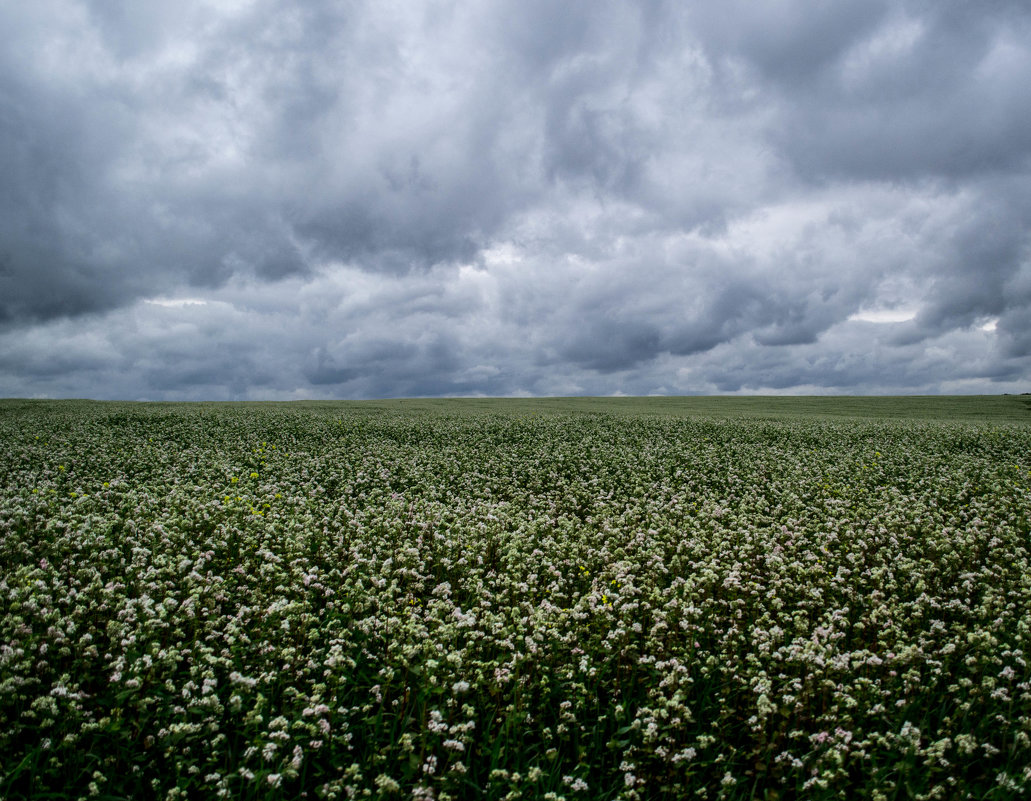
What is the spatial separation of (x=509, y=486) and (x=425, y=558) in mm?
6505

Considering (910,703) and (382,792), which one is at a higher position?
(382,792)

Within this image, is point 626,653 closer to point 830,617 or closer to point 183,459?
point 830,617

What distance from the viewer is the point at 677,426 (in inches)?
1259

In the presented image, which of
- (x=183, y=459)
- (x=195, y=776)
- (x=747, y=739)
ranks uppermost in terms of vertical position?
(x=183, y=459)

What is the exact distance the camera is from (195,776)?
4.78 m

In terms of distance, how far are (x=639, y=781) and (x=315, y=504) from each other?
Result: 9.99 metres

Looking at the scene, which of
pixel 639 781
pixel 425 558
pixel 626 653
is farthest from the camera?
pixel 425 558

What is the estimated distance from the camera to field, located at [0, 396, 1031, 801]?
4.80 metres

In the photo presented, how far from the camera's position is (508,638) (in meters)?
6.23

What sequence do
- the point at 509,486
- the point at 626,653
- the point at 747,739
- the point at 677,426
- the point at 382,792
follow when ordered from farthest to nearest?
the point at 677,426 → the point at 509,486 → the point at 626,653 → the point at 747,739 → the point at 382,792

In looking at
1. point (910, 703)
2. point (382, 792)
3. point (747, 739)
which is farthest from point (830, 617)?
point (382, 792)

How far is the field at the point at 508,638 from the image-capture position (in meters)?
4.80

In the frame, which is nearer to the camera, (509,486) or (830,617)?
(830,617)

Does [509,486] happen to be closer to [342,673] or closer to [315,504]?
[315,504]
